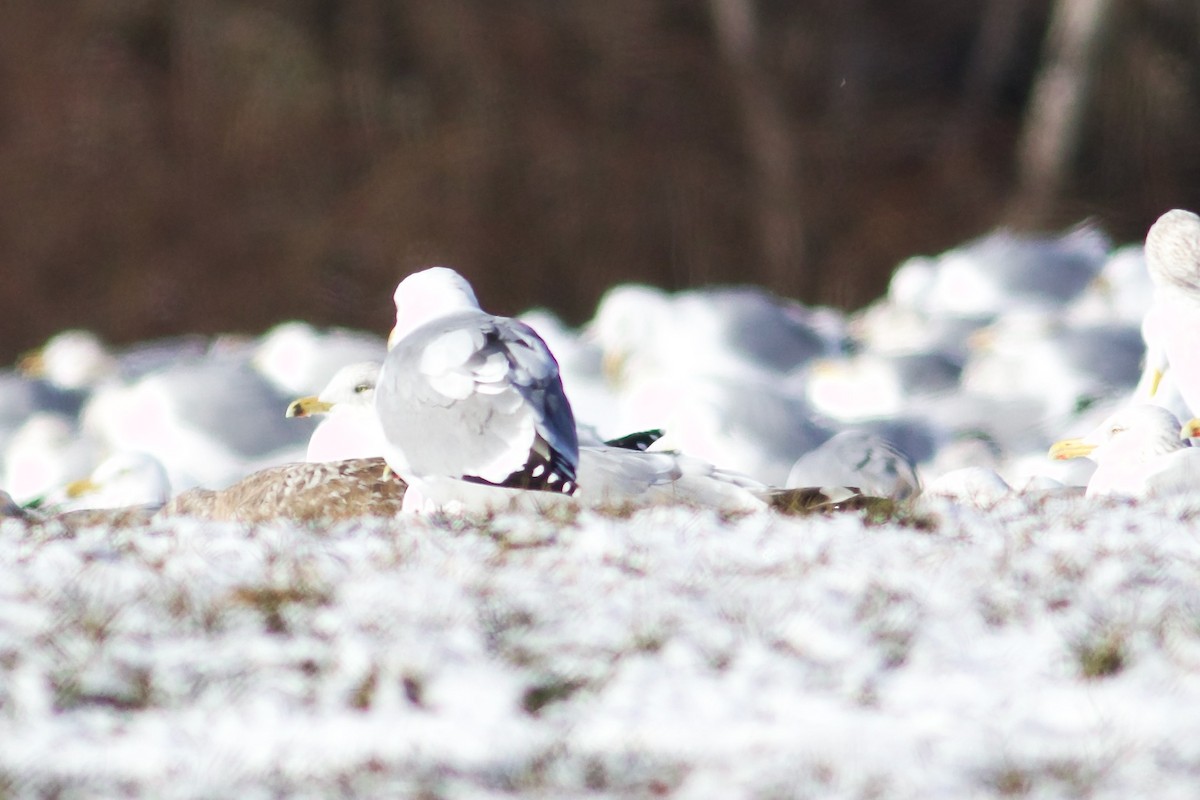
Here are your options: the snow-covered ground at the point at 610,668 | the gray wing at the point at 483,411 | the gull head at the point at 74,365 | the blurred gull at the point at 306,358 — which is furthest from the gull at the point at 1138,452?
the gull head at the point at 74,365

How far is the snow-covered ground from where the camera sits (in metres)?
3.28

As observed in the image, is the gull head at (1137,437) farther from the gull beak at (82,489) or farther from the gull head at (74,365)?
the gull head at (74,365)

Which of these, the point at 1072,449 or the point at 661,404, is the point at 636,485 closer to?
the point at 1072,449

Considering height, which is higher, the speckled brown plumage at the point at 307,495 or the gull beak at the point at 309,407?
the gull beak at the point at 309,407

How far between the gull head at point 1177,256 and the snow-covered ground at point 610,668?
108 inches

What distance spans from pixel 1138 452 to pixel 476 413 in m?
2.32

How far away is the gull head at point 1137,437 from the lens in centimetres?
643

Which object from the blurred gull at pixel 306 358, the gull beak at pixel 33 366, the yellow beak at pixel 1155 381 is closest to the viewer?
the yellow beak at pixel 1155 381

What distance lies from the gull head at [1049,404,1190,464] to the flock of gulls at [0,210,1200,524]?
10mm

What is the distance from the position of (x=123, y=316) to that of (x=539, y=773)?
17237 millimetres

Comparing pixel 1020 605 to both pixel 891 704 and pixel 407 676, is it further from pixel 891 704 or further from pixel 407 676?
pixel 407 676

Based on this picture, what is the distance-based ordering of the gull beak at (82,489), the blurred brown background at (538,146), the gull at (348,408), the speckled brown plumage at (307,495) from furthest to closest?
the blurred brown background at (538,146) → the gull beak at (82,489) → the gull at (348,408) → the speckled brown plumage at (307,495)

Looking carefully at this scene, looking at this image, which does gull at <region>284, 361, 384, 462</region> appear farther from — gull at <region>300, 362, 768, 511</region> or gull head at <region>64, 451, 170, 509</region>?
gull at <region>300, 362, 768, 511</region>

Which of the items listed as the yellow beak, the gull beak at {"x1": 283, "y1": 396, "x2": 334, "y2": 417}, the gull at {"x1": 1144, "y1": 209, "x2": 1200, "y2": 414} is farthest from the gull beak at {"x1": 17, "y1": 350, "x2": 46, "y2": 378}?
the gull at {"x1": 1144, "y1": 209, "x2": 1200, "y2": 414}
